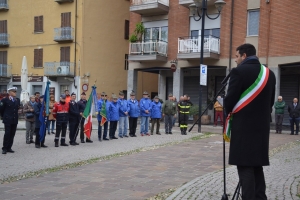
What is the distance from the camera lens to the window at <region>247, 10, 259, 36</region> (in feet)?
79.4

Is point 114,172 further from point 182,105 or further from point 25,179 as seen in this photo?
point 182,105

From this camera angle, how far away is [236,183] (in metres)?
7.21

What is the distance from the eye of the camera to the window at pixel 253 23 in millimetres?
24188

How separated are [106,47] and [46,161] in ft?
82.5

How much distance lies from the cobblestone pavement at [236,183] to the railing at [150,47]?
18303 mm

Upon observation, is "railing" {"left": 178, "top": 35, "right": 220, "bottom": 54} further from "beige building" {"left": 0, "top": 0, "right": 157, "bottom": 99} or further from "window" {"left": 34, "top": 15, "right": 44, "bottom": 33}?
"window" {"left": 34, "top": 15, "right": 44, "bottom": 33}

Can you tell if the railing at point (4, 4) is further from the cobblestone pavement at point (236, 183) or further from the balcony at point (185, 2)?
the cobblestone pavement at point (236, 183)

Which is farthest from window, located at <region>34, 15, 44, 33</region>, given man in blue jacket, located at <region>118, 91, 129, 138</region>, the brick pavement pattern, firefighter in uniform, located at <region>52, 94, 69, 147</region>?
the brick pavement pattern

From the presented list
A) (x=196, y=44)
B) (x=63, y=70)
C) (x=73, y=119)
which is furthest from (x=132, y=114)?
(x=63, y=70)

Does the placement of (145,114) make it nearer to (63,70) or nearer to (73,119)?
(73,119)

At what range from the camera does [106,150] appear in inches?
476

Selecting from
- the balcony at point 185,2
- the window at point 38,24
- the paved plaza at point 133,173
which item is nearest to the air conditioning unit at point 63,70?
the window at point 38,24

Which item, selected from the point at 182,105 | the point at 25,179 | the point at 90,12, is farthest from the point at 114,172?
the point at 90,12

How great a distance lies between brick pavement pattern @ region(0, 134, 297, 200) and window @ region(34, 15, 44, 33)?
25.0m
